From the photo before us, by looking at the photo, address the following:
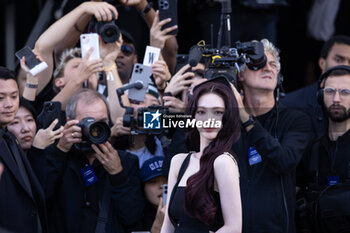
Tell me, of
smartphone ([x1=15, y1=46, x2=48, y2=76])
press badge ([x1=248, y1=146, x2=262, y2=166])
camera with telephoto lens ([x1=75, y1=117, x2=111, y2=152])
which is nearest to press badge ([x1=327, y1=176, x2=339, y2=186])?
press badge ([x1=248, y1=146, x2=262, y2=166])

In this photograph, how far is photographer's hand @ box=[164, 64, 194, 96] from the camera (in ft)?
14.0

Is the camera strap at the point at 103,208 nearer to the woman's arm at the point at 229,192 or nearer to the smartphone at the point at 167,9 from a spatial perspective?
the woman's arm at the point at 229,192

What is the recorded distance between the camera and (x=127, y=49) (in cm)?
504

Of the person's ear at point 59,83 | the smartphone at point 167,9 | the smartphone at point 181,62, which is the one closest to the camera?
the smartphone at point 181,62

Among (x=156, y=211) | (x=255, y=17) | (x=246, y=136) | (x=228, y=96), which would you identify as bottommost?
(x=156, y=211)

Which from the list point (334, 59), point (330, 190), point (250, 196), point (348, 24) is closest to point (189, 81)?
point (250, 196)

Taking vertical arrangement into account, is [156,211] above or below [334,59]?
below

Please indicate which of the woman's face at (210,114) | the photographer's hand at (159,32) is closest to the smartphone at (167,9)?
the photographer's hand at (159,32)

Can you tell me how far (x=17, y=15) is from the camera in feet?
22.4

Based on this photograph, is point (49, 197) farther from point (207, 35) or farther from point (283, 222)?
point (207, 35)

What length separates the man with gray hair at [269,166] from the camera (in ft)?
12.9

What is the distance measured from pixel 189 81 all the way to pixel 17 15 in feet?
10.2

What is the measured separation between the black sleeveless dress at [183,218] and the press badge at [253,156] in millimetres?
779

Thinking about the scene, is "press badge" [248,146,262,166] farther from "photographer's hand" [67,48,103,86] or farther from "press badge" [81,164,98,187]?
"photographer's hand" [67,48,103,86]
